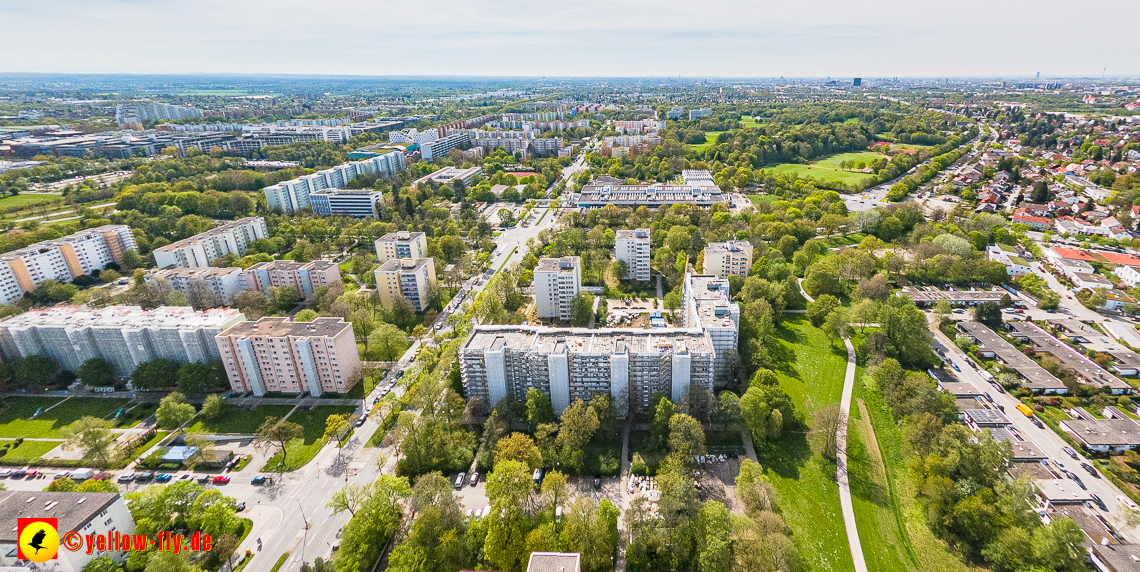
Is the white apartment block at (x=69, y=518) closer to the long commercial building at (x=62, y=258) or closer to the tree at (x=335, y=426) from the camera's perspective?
the tree at (x=335, y=426)

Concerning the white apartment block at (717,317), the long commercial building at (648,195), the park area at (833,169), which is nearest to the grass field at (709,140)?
the park area at (833,169)

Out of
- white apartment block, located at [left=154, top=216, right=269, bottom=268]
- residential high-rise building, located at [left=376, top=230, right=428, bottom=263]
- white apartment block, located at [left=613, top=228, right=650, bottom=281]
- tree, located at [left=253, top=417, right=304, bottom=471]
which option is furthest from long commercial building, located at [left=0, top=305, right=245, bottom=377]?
white apartment block, located at [left=613, top=228, right=650, bottom=281]

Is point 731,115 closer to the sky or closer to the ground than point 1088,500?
closer to the sky

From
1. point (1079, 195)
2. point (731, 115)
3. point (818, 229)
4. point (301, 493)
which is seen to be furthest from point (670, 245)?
point (731, 115)

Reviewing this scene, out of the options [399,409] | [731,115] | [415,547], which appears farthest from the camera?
[731,115]

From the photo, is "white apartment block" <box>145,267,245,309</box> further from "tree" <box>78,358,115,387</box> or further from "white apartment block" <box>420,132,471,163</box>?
"white apartment block" <box>420,132,471,163</box>

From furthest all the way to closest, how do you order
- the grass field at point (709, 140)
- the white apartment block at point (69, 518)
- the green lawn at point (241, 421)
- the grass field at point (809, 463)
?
1. the grass field at point (709, 140)
2. the green lawn at point (241, 421)
3. the grass field at point (809, 463)
4. the white apartment block at point (69, 518)

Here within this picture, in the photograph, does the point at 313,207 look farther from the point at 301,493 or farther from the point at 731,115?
the point at 731,115
